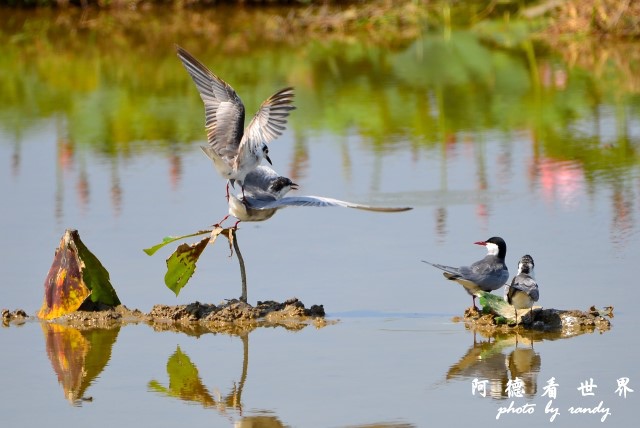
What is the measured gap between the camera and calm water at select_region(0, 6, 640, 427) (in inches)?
238

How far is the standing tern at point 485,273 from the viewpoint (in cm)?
698

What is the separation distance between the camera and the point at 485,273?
6977 millimetres

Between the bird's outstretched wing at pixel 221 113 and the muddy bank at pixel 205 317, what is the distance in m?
0.78

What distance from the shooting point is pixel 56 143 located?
12.6m

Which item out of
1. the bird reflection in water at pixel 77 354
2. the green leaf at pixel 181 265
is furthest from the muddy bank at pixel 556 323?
the bird reflection in water at pixel 77 354

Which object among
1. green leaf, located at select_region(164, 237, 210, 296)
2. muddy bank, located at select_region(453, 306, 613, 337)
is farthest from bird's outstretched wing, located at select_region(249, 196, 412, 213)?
muddy bank, located at select_region(453, 306, 613, 337)

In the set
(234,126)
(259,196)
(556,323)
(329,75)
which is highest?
(234,126)

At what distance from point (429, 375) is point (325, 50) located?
11335mm

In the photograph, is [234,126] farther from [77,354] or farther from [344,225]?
[344,225]

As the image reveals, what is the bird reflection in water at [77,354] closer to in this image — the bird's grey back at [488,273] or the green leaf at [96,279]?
the green leaf at [96,279]

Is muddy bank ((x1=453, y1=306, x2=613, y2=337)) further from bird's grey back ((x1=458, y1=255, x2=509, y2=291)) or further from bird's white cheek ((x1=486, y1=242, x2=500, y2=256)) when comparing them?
bird's white cheek ((x1=486, y1=242, x2=500, y2=256))

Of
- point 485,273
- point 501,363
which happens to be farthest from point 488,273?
point 501,363

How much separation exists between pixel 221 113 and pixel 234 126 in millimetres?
129

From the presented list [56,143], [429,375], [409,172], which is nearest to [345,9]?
[56,143]
